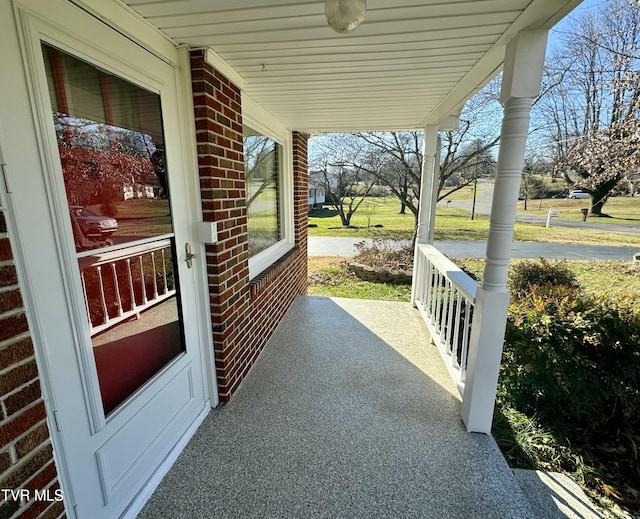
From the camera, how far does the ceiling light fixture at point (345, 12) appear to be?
104cm

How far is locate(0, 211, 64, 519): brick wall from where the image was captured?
2.89 feet

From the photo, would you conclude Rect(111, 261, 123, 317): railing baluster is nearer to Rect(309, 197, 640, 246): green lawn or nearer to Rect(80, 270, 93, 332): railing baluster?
Rect(80, 270, 93, 332): railing baluster

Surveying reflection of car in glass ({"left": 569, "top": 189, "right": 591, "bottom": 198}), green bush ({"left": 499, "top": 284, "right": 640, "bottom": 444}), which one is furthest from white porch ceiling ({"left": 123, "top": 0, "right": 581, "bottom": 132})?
reflection of car in glass ({"left": 569, "top": 189, "right": 591, "bottom": 198})

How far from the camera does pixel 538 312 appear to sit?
248cm

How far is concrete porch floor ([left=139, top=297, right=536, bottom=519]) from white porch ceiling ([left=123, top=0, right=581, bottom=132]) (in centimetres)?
226

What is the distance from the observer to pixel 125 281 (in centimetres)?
146

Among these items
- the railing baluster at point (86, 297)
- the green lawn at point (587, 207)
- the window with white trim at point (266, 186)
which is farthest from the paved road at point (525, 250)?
the railing baluster at point (86, 297)

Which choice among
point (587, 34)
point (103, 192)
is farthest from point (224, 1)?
point (587, 34)

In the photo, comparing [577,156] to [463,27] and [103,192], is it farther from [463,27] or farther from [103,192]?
[103,192]

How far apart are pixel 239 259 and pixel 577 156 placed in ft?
23.8

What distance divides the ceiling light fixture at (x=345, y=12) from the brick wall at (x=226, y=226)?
101 centimetres

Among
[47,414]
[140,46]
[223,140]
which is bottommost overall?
[47,414]

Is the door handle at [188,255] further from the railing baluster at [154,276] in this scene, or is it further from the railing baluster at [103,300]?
the railing baluster at [103,300]

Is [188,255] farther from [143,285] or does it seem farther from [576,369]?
[576,369]
